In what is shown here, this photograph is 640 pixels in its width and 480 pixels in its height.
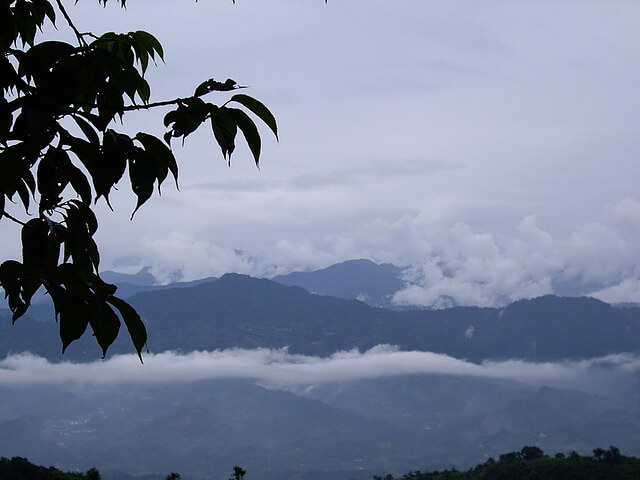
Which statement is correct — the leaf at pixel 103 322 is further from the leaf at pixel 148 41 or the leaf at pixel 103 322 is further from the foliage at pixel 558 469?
the foliage at pixel 558 469

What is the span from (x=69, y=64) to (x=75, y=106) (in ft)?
A: 0.38

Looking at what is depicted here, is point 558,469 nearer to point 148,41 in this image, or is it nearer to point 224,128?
point 148,41

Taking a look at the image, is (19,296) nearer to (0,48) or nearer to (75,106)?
(75,106)

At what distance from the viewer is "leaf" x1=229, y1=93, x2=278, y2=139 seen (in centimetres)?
217

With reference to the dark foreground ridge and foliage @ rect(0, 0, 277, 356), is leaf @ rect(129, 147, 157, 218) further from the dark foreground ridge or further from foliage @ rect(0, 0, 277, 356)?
the dark foreground ridge

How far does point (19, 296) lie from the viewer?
7.11 ft

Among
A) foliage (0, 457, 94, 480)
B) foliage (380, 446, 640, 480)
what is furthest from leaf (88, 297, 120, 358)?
foliage (380, 446, 640, 480)

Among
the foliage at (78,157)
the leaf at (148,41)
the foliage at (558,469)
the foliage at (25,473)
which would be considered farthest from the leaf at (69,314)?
the foliage at (558,469)

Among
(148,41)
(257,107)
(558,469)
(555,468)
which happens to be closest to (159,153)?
(257,107)

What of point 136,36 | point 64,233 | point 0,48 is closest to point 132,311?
point 64,233

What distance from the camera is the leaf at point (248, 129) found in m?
2.18

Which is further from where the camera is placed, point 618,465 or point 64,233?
point 618,465

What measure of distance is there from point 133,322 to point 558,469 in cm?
11167

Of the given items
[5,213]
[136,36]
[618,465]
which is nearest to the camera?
[5,213]
